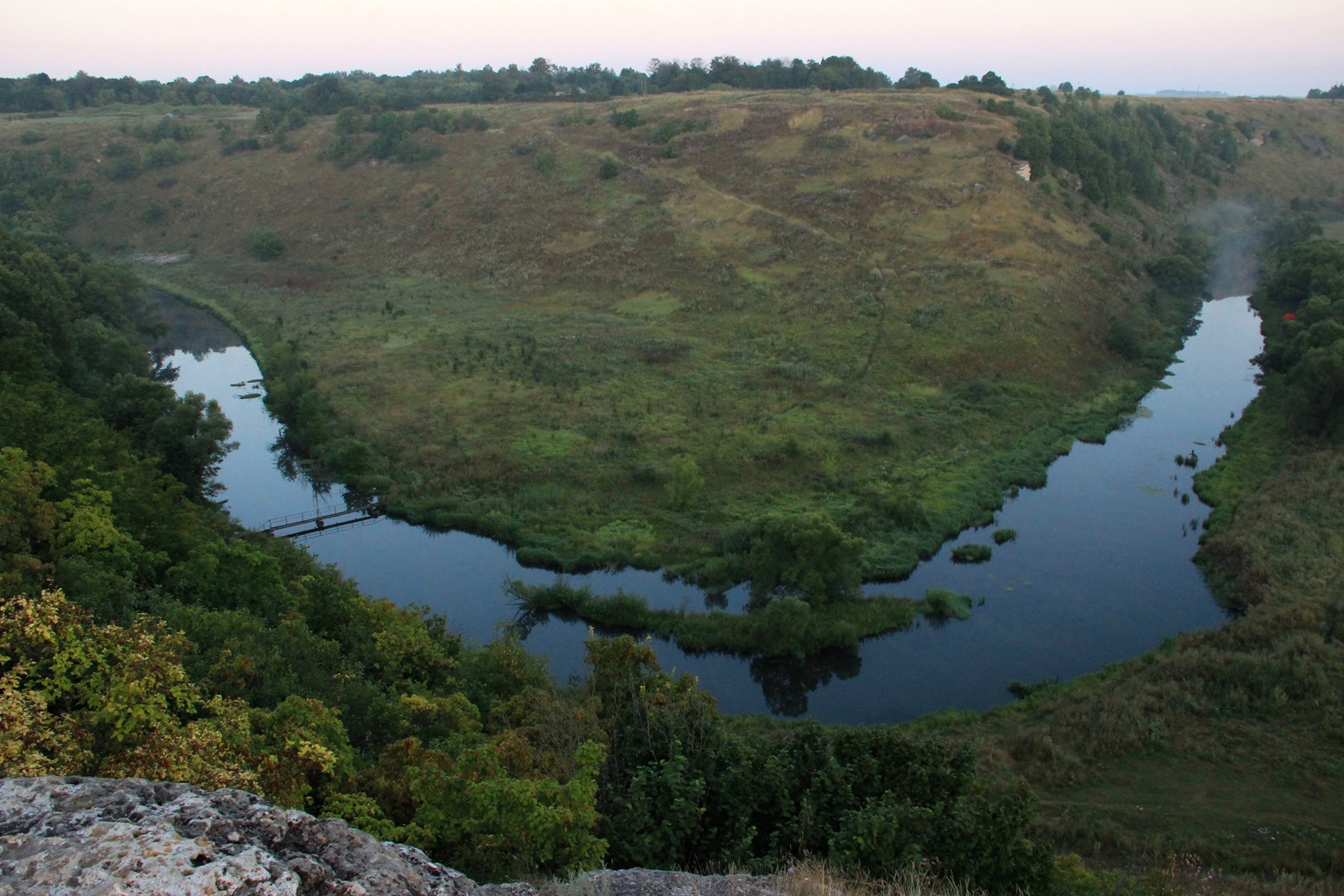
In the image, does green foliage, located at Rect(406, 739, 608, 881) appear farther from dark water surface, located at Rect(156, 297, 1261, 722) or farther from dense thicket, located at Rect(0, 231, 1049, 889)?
dark water surface, located at Rect(156, 297, 1261, 722)

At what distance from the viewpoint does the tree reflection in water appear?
27547 millimetres

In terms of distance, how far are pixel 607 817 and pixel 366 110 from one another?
344 ft

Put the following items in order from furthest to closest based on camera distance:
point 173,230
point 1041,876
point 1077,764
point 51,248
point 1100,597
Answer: point 173,230 → point 51,248 → point 1100,597 → point 1077,764 → point 1041,876

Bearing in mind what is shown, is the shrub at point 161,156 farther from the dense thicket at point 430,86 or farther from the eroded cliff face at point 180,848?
the eroded cliff face at point 180,848

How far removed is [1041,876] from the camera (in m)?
13.5

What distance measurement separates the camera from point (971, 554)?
34.2 meters

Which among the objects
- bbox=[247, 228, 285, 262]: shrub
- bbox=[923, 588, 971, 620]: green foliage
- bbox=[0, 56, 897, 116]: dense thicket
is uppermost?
bbox=[0, 56, 897, 116]: dense thicket

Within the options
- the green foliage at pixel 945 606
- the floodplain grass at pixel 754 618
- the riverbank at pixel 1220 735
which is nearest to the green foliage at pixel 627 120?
the floodplain grass at pixel 754 618

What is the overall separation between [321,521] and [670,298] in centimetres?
3309

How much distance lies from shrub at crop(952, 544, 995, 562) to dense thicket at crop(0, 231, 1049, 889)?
13.4 metres

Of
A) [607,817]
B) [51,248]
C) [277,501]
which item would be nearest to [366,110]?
[51,248]

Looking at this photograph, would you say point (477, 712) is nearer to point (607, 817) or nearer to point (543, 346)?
point (607, 817)

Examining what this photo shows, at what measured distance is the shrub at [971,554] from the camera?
34156 millimetres

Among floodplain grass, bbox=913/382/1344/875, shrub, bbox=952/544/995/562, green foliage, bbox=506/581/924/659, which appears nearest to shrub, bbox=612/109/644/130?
shrub, bbox=952/544/995/562
